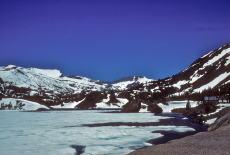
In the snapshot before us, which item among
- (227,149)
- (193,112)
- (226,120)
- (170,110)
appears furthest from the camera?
(170,110)

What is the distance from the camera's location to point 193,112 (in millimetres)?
106000

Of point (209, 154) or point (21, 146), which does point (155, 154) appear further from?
point (21, 146)

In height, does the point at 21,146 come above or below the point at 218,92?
below

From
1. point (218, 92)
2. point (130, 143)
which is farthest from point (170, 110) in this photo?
point (130, 143)

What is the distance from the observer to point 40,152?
24.6 meters

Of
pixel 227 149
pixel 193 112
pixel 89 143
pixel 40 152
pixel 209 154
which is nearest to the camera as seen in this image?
pixel 209 154

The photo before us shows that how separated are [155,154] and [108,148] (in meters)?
8.38

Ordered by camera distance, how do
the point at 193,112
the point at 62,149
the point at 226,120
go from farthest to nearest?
the point at 193,112 < the point at 226,120 < the point at 62,149

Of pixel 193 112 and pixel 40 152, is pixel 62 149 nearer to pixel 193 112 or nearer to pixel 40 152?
pixel 40 152

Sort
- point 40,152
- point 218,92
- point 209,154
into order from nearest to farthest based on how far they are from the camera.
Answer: point 209,154 < point 40,152 < point 218,92

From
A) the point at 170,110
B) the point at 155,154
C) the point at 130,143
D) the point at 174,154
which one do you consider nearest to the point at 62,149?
the point at 130,143

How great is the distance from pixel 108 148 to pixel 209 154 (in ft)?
40.5

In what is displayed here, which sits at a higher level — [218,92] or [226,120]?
[218,92]

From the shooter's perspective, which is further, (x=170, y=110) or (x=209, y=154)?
(x=170, y=110)
